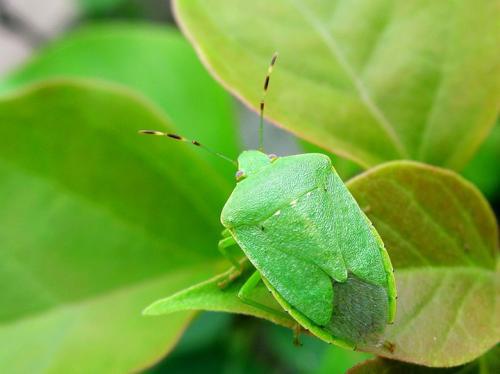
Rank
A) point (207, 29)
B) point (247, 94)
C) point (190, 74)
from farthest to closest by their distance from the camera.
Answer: point (190, 74)
point (207, 29)
point (247, 94)

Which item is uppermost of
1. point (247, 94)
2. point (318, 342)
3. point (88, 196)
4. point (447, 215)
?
point (247, 94)

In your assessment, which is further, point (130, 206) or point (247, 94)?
point (130, 206)

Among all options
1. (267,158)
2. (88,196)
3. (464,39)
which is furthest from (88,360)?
(464,39)

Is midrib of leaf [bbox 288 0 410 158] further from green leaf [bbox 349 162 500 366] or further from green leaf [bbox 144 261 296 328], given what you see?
green leaf [bbox 144 261 296 328]

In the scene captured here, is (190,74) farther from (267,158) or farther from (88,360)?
(88,360)

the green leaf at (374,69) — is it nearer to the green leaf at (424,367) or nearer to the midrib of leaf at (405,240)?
the midrib of leaf at (405,240)

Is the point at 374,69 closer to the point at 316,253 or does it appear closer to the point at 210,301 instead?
the point at 316,253
